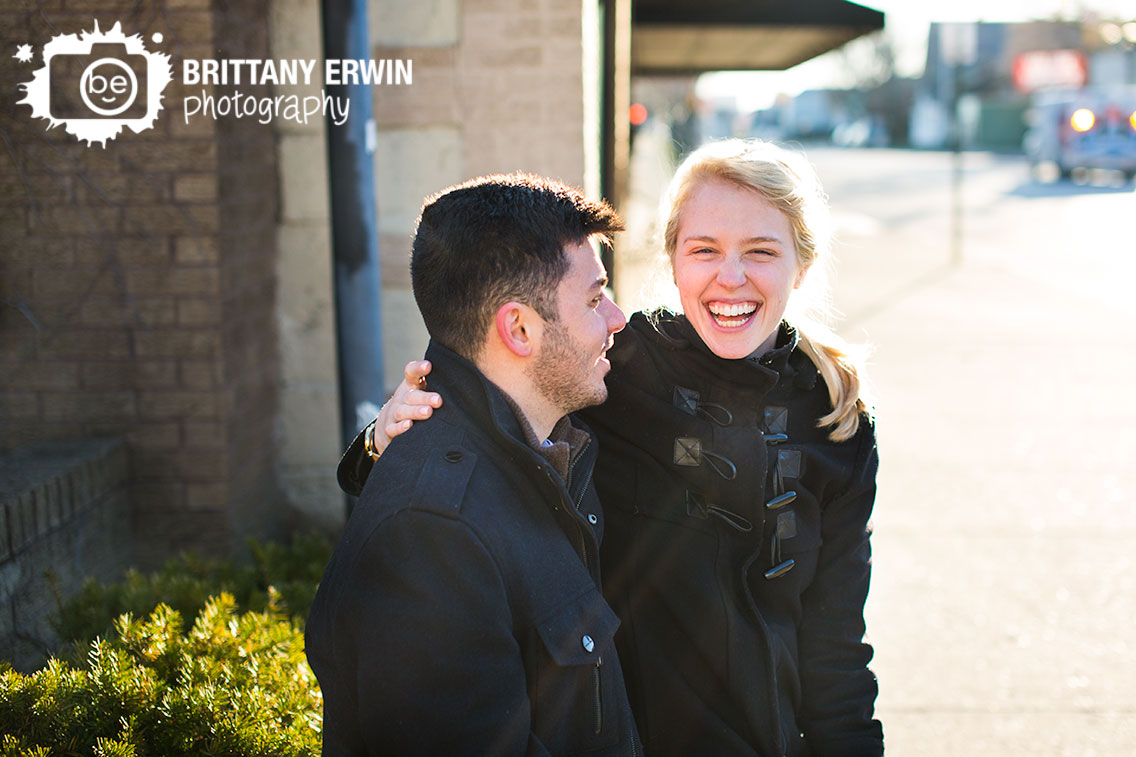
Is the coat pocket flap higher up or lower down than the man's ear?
lower down

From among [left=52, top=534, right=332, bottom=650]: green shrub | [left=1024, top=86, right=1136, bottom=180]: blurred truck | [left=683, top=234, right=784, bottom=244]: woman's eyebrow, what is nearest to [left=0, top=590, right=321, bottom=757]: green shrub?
[left=52, top=534, right=332, bottom=650]: green shrub

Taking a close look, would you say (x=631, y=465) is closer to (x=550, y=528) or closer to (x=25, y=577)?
(x=550, y=528)

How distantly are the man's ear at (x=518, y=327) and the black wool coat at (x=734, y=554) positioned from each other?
574 mm

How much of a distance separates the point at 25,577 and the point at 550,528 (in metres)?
2.03

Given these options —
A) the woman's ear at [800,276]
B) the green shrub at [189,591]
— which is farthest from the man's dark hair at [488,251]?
the green shrub at [189,591]

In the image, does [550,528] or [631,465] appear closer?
[550,528]

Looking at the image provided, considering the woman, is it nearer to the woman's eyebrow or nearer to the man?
the woman's eyebrow

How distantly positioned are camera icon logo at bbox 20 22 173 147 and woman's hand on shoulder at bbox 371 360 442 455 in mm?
2341

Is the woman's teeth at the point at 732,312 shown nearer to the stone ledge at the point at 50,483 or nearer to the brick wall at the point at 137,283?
the stone ledge at the point at 50,483

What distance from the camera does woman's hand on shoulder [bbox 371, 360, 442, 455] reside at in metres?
1.84

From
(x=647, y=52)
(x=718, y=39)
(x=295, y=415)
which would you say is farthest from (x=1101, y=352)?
(x=295, y=415)

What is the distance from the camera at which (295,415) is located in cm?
479

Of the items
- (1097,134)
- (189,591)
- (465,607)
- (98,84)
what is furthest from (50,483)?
(1097,134)

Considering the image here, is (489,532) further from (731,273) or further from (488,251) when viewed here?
(731,273)
